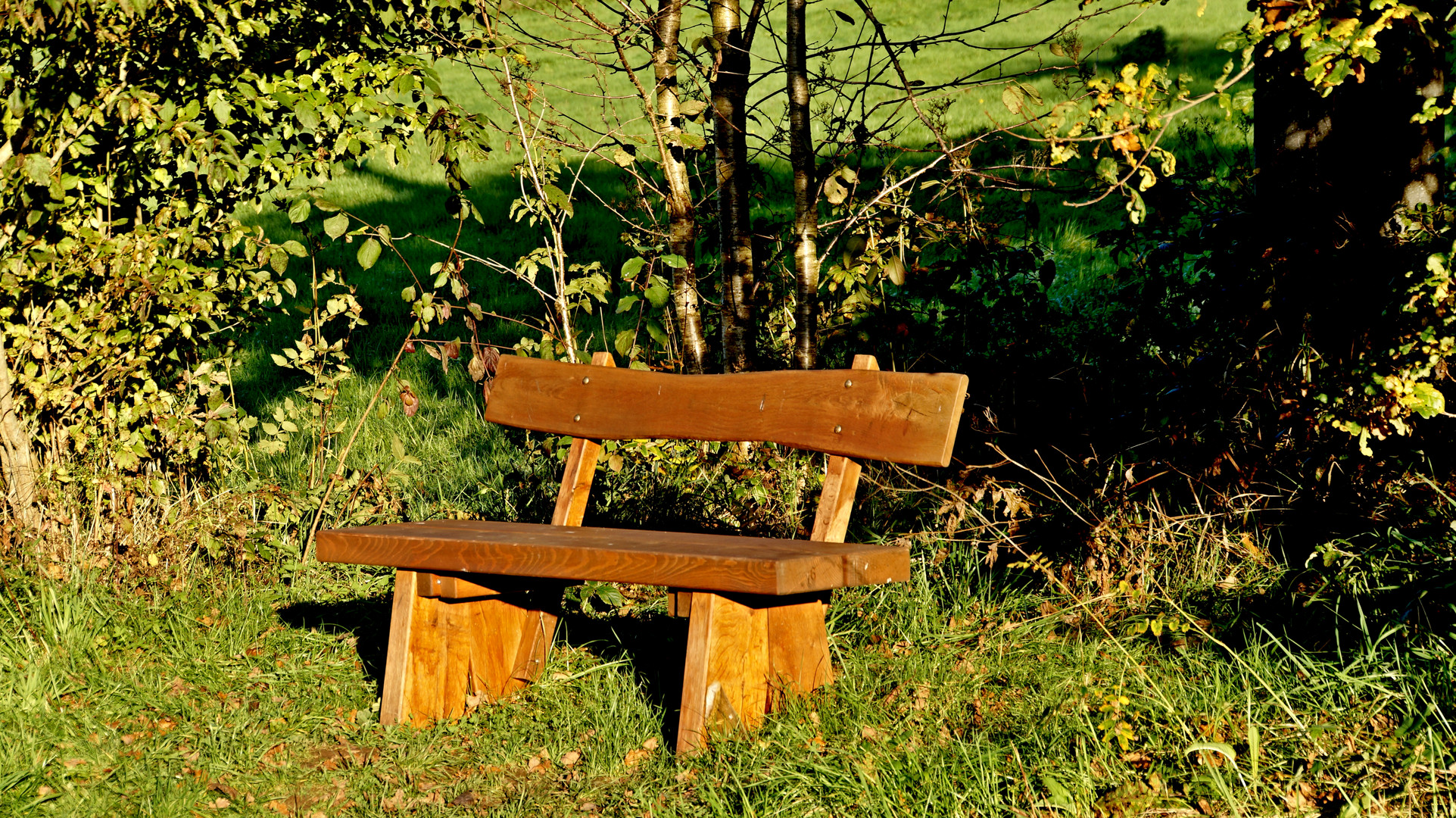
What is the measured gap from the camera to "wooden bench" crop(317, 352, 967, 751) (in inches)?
112

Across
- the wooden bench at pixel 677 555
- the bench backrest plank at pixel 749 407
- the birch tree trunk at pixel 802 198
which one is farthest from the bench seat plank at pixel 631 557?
the birch tree trunk at pixel 802 198

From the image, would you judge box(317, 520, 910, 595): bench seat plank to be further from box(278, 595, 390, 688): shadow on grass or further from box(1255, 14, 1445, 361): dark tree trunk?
box(1255, 14, 1445, 361): dark tree trunk

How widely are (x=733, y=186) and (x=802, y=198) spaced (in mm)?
267

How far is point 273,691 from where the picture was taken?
11.7 ft

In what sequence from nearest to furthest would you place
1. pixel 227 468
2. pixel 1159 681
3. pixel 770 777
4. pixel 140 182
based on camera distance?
pixel 770 777
pixel 1159 681
pixel 140 182
pixel 227 468

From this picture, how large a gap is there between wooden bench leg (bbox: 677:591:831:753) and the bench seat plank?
0.14m

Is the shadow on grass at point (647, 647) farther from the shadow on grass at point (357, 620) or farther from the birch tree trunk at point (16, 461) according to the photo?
the birch tree trunk at point (16, 461)

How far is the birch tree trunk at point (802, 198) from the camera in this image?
4180 mm

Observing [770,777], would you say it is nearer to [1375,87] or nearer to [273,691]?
[273,691]

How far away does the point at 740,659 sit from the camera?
2924 mm

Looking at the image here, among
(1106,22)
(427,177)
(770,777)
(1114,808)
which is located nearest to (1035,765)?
(1114,808)

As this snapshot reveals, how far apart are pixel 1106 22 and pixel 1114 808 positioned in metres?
18.7

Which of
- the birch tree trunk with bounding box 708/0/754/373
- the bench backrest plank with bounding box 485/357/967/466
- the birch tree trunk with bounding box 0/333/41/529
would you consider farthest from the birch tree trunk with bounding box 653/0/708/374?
the birch tree trunk with bounding box 0/333/41/529

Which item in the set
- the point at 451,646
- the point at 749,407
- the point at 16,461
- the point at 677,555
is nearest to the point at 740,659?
the point at 677,555
